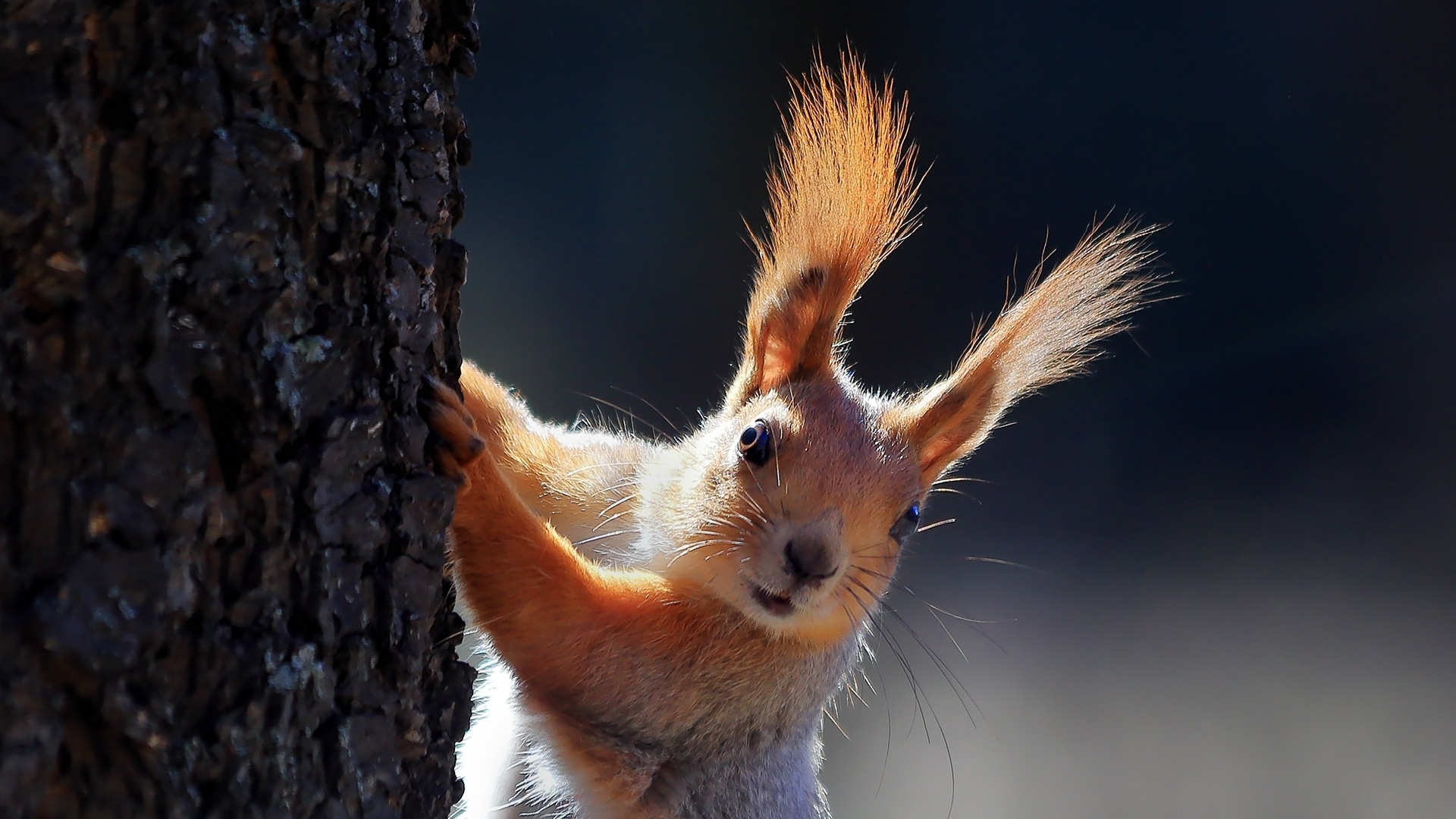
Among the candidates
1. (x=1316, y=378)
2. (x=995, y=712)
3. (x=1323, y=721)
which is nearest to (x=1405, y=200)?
(x=1316, y=378)

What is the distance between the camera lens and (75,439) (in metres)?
0.59

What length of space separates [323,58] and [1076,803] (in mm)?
2603

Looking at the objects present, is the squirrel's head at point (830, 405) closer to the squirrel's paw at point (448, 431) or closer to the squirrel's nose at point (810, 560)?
the squirrel's nose at point (810, 560)

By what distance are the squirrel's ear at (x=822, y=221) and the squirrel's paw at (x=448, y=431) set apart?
25.0 inches

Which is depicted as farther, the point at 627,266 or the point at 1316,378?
the point at 627,266

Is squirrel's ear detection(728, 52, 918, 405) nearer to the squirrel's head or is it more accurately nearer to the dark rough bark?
the squirrel's head

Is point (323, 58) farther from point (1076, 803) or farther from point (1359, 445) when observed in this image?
point (1359, 445)

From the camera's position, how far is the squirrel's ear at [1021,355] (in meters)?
1.45

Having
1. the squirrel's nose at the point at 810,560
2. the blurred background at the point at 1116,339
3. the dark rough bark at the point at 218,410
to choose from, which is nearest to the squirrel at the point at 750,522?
the squirrel's nose at the point at 810,560

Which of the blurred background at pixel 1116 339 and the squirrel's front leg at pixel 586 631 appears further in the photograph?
the blurred background at pixel 1116 339

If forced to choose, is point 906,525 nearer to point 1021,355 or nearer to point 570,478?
point 1021,355

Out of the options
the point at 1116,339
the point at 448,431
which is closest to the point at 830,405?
the point at 448,431

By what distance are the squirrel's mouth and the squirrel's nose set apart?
35 millimetres

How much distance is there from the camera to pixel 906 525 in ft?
4.68
